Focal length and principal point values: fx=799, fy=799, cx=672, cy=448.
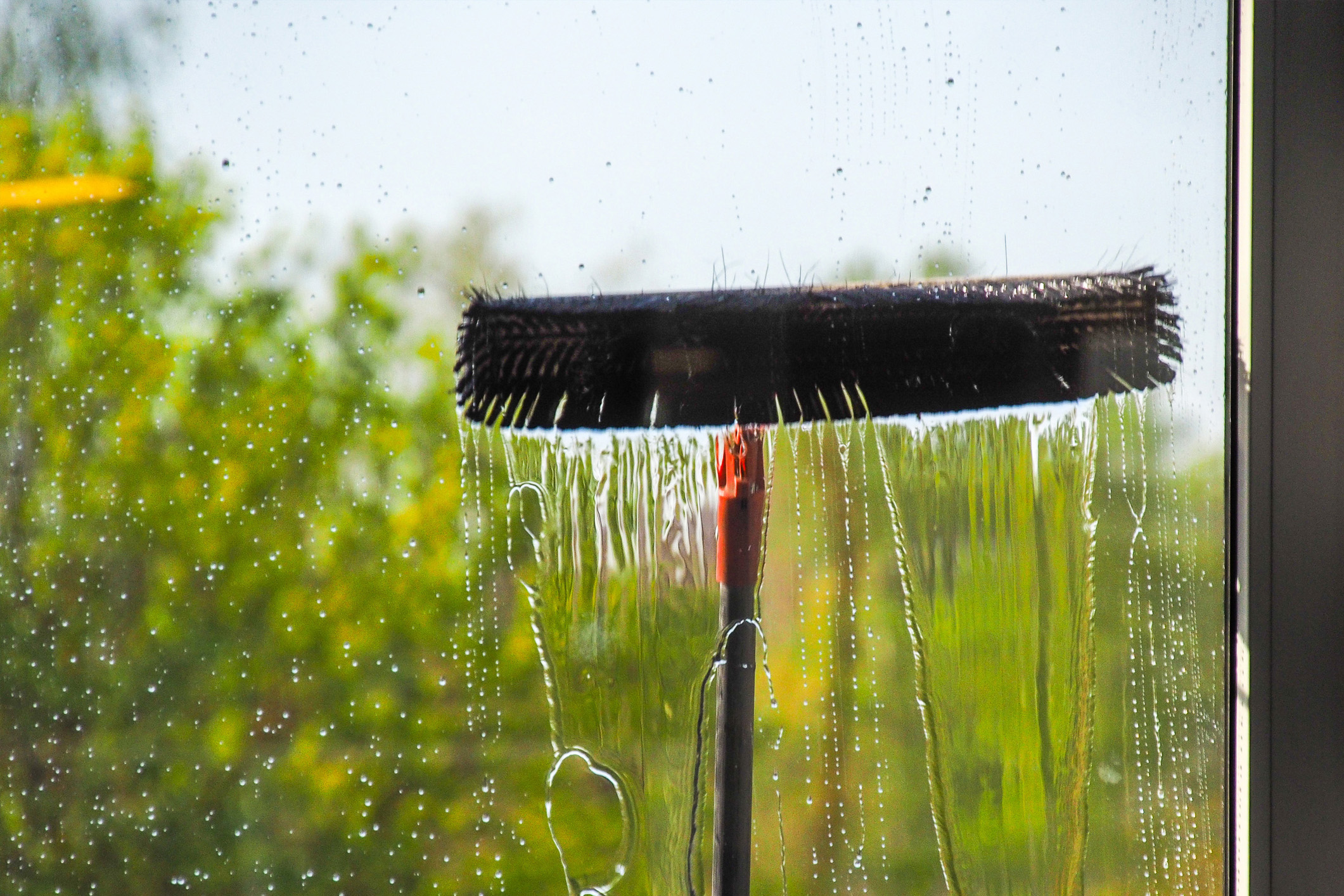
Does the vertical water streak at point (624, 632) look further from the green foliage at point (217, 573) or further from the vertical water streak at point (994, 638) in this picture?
the vertical water streak at point (994, 638)

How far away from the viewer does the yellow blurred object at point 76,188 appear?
0.58 meters

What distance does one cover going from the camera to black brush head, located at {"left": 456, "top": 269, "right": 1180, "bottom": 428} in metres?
0.58

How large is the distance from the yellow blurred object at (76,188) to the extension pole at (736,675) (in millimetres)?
492

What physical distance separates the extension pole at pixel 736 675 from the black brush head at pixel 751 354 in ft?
0.20

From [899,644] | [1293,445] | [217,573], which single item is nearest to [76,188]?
[217,573]

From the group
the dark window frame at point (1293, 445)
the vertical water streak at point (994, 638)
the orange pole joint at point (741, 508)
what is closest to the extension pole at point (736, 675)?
the orange pole joint at point (741, 508)

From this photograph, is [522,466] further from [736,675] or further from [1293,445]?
[1293,445]

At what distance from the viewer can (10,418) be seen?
58 cm

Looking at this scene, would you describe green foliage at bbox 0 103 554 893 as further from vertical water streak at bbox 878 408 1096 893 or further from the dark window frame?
the dark window frame

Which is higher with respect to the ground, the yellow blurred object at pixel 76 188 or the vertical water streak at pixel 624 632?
the yellow blurred object at pixel 76 188

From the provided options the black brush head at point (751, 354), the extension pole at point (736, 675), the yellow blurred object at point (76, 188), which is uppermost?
the yellow blurred object at point (76, 188)

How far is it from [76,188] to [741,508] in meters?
0.54

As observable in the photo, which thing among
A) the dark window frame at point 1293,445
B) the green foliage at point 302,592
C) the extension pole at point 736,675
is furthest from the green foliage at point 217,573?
the dark window frame at point 1293,445

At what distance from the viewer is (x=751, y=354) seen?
58 cm
